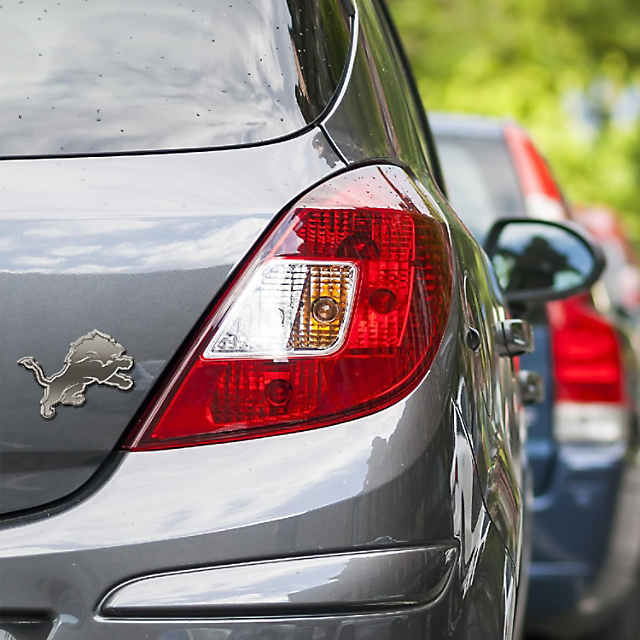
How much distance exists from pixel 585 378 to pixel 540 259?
1.21 metres

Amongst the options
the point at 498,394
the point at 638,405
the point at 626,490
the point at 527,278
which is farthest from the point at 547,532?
the point at 498,394

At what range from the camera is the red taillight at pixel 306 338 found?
177 cm

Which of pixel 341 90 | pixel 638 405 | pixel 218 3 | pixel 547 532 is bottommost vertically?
pixel 547 532

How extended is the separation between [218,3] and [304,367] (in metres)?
0.60

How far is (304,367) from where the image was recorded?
5.85 feet

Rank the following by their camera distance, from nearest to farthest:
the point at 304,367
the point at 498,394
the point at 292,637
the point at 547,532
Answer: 1. the point at 292,637
2. the point at 304,367
3. the point at 498,394
4. the point at 547,532

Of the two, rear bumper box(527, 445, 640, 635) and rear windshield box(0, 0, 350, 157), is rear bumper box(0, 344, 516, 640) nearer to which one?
rear windshield box(0, 0, 350, 157)

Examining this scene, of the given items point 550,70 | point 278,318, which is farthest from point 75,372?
point 550,70

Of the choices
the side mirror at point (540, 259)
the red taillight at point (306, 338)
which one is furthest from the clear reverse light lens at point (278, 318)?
the side mirror at point (540, 259)

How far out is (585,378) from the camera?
438 cm

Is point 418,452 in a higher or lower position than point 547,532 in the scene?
higher

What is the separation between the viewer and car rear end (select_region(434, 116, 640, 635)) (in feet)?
14.0

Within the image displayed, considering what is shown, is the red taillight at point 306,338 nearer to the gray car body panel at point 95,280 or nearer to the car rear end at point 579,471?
the gray car body panel at point 95,280

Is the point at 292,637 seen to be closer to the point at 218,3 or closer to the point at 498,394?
the point at 498,394
